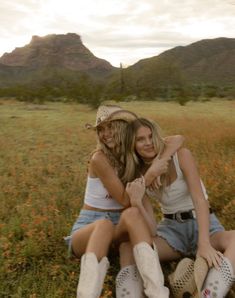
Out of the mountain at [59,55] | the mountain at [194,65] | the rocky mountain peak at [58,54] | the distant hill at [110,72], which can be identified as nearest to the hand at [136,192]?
the distant hill at [110,72]

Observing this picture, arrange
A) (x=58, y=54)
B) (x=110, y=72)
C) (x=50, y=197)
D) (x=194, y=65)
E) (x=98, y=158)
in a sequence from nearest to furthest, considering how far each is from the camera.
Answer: (x=98, y=158)
(x=50, y=197)
(x=194, y=65)
(x=110, y=72)
(x=58, y=54)

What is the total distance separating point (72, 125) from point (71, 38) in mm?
185796

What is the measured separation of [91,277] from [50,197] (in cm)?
296

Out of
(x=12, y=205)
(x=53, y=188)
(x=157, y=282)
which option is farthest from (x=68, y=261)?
(x=53, y=188)

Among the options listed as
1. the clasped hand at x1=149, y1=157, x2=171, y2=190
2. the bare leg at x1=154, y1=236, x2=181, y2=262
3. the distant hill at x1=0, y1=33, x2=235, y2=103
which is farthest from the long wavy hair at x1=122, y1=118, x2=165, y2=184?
the distant hill at x1=0, y1=33, x2=235, y2=103

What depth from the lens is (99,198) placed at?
4.40m

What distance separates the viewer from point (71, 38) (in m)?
195

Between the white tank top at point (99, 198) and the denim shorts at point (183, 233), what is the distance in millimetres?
455

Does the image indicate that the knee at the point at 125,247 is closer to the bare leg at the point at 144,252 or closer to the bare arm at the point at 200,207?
the bare leg at the point at 144,252

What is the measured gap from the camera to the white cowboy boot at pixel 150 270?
3543 millimetres

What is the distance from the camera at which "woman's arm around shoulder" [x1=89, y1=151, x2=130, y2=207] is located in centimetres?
415

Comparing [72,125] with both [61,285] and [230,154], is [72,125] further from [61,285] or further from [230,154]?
[61,285]

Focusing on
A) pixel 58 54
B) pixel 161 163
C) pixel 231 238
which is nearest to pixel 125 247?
pixel 161 163

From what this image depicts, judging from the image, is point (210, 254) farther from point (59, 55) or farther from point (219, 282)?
point (59, 55)
